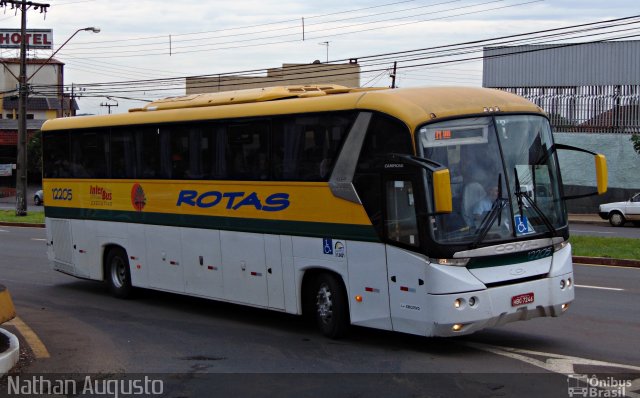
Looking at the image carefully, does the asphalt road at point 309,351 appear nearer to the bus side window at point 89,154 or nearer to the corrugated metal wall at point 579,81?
the bus side window at point 89,154

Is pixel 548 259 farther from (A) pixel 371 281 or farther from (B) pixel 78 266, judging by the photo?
(B) pixel 78 266

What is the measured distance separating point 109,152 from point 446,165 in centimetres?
757

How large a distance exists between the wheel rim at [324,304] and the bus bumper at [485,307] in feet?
6.09

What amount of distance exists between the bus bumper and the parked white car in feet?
87.0

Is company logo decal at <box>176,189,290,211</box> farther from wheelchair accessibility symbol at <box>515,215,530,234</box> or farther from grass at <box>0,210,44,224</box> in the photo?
grass at <box>0,210,44,224</box>

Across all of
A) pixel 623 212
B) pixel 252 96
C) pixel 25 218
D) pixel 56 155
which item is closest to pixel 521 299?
pixel 252 96

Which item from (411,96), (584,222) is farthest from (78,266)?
(584,222)

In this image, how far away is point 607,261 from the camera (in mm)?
18734

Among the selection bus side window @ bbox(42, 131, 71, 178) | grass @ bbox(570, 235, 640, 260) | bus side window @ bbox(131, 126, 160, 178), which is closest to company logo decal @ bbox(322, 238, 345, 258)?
bus side window @ bbox(131, 126, 160, 178)

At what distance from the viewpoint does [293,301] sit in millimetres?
11352

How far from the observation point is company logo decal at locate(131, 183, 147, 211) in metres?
14.1

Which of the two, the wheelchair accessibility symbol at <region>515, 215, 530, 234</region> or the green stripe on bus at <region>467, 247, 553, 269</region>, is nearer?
the green stripe on bus at <region>467, 247, 553, 269</region>

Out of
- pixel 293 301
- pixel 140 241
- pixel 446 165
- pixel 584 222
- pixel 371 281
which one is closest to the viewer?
pixel 446 165

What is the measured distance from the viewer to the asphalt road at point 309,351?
28.0ft
